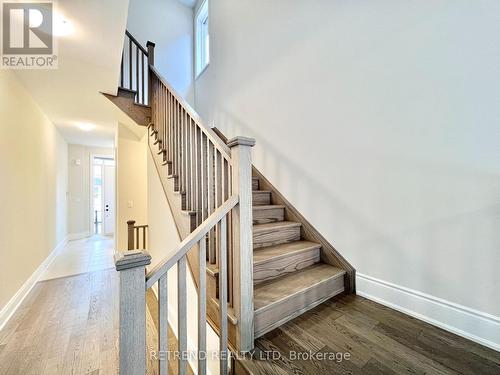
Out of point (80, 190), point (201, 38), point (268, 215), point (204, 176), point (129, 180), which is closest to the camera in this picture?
point (204, 176)

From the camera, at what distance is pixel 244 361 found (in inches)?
45.1

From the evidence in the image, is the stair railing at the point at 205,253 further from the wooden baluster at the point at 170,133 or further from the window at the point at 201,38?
the window at the point at 201,38

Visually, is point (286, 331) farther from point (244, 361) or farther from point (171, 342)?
point (171, 342)

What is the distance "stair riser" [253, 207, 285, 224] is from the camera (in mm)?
2215

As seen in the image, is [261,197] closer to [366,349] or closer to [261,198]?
[261,198]

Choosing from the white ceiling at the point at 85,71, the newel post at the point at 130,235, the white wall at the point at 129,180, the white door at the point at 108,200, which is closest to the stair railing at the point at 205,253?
the white ceiling at the point at 85,71

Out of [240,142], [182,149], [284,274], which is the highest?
[182,149]

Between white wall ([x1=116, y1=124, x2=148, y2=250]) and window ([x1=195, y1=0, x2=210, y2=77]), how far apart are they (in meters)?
1.86

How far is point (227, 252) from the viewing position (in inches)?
52.5

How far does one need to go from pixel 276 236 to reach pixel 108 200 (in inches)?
246

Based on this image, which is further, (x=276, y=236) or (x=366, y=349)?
(x=276, y=236)

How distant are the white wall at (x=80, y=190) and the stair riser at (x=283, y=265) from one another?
6.39 m
